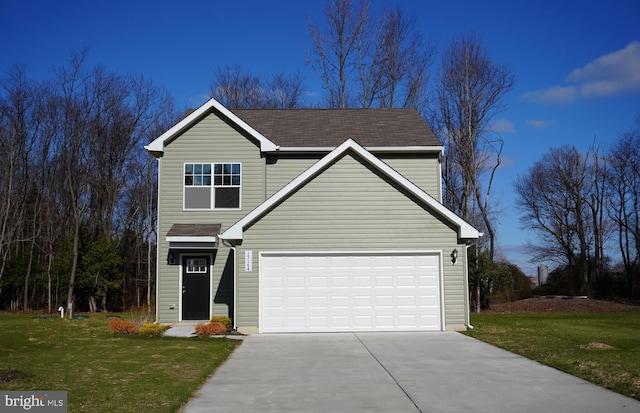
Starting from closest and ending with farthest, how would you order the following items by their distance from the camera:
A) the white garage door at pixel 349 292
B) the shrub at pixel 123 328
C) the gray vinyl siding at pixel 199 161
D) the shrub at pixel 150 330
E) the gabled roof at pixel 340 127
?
the shrub at pixel 150 330
the shrub at pixel 123 328
the white garage door at pixel 349 292
the gray vinyl siding at pixel 199 161
the gabled roof at pixel 340 127

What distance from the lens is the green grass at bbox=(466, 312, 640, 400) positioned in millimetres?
9203

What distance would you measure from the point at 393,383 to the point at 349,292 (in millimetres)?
7604

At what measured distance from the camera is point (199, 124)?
65.2ft

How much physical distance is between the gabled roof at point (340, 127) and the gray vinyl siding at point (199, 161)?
1367 mm

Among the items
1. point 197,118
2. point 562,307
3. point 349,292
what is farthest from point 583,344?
point 562,307

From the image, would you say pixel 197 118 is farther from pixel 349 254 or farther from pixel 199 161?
pixel 349 254

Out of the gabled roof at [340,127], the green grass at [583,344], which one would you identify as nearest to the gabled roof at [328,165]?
the green grass at [583,344]

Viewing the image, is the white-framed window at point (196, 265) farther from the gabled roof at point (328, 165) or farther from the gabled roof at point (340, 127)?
the gabled roof at point (340, 127)

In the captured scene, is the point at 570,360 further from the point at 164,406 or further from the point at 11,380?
the point at 11,380

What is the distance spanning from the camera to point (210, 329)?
15570 millimetres

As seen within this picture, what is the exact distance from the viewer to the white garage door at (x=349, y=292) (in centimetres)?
1636

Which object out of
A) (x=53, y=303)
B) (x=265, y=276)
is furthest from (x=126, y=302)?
(x=265, y=276)

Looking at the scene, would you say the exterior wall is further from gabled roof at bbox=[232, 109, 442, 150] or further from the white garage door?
the white garage door

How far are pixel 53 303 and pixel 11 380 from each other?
954 inches
